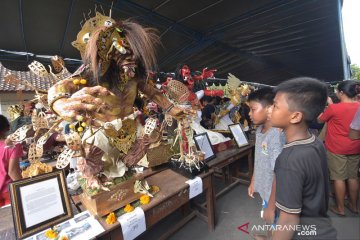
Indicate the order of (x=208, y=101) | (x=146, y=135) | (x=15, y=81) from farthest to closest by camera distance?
(x=208, y=101) < (x=146, y=135) < (x=15, y=81)

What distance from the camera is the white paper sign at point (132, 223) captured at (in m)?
1.12

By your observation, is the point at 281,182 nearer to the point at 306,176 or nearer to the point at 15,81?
the point at 306,176

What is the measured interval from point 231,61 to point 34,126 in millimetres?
4873

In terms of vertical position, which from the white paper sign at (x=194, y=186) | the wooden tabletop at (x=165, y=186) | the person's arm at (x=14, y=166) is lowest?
the white paper sign at (x=194, y=186)

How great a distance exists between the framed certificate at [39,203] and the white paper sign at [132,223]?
33 centimetres

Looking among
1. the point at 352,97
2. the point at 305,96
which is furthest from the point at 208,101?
the point at 305,96

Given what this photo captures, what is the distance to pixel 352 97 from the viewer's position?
199cm

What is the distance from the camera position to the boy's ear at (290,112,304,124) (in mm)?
907

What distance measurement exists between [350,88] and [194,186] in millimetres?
1932

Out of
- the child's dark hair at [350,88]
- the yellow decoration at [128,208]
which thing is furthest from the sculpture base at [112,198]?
the child's dark hair at [350,88]

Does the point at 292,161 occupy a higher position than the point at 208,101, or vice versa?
the point at 208,101

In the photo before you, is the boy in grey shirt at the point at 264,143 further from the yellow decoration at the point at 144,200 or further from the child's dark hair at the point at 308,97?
the yellow decoration at the point at 144,200

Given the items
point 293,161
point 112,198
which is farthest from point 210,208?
point 293,161

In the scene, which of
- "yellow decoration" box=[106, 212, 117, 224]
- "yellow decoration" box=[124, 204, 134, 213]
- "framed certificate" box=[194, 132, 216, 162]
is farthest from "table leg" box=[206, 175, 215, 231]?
"yellow decoration" box=[106, 212, 117, 224]
